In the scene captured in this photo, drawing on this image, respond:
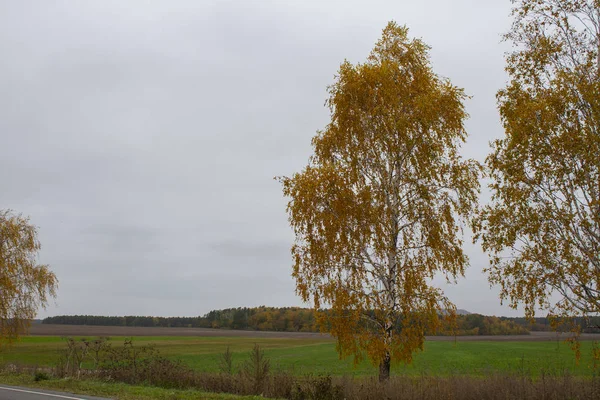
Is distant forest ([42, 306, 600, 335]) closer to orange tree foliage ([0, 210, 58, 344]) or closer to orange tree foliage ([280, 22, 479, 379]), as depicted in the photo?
orange tree foliage ([0, 210, 58, 344])

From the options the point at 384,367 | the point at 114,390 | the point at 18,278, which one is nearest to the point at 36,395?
the point at 114,390

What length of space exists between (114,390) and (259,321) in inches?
4303

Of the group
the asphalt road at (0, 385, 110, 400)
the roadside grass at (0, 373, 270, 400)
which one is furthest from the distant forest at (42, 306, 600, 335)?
the asphalt road at (0, 385, 110, 400)

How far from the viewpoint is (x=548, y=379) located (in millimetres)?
14633

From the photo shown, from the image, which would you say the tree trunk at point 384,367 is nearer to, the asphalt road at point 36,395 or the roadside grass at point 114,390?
the roadside grass at point 114,390

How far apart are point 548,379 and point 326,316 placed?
6811mm

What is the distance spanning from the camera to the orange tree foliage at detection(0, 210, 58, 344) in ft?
120

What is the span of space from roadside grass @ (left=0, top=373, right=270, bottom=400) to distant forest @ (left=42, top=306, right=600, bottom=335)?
48.5m

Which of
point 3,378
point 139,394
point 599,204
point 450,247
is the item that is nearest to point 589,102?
point 599,204

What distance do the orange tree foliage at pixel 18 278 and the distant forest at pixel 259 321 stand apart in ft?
122

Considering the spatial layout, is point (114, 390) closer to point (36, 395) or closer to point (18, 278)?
point (36, 395)

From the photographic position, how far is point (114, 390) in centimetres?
1694

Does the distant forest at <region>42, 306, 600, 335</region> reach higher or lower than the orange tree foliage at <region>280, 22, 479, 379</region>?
lower

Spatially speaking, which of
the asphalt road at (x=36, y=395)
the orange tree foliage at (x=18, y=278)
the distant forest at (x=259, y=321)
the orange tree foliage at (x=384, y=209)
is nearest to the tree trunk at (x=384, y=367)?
the orange tree foliage at (x=384, y=209)
